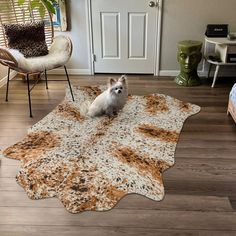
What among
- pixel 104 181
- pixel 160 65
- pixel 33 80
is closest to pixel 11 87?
pixel 33 80

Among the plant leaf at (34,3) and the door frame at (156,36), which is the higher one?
the plant leaf at (34,3)

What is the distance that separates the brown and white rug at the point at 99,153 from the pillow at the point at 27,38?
691mm

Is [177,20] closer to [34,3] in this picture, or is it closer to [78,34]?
[78,34]

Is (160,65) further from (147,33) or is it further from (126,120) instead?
(126,120)

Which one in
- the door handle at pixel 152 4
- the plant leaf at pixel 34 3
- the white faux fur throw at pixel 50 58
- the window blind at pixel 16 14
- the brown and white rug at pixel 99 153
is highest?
the plant leaf at pixel 34 3

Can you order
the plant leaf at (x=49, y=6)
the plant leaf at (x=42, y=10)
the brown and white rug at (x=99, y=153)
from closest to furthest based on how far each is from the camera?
the brown and white rug at (x=99, y=153) → the plant leaf at (x=49, y=6) → the plant leaf at (x=42, y=10)

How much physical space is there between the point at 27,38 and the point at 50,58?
17.5 inches

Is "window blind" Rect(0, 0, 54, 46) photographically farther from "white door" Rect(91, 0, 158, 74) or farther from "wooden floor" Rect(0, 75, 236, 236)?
"wooden floor" Rect(0, 75, 236, 236)

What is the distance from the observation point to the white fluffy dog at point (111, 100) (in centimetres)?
273

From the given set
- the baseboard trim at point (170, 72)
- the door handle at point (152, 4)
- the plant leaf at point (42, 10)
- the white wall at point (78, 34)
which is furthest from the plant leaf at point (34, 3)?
the baseboard trim at point (170, 72)

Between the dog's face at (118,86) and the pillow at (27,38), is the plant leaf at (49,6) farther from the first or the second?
the dog's face at (118,86)

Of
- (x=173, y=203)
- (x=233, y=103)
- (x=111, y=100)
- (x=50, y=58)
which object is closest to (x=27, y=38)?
(x=50, y=58)

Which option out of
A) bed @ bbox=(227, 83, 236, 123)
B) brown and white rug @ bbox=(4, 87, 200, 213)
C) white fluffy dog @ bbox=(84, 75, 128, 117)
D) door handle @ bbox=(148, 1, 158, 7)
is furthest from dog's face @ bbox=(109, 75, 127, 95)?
door handle @ bbox=(148, 1, 158, 7)

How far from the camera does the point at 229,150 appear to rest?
2.34 m
